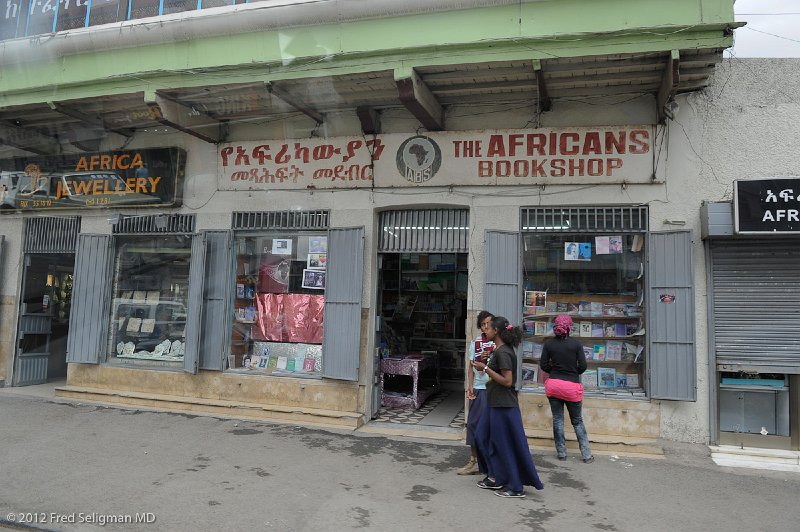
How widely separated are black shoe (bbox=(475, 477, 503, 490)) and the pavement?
0.11 metres

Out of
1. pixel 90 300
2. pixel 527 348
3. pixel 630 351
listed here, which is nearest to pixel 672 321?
pixel 630 351

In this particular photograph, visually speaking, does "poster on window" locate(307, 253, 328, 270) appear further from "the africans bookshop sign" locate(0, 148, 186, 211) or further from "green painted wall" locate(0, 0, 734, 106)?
"green painted wall" locate(0, 0, 734, 106)

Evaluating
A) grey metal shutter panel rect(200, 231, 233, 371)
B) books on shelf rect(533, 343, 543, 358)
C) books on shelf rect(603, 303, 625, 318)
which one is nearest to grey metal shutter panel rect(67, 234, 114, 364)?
grey metal shutter panel rect(200, 231, 233, 371)

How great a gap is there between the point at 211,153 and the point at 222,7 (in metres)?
2.22

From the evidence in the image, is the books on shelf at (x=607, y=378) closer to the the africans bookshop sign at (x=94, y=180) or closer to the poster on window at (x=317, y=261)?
the poster on window at (x=317, y=261)

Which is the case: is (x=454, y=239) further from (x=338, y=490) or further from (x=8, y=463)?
(x=8, y=463)

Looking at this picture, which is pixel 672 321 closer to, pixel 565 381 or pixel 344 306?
pixel 565 381

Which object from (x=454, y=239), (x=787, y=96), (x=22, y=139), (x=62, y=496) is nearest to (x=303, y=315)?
(x=454, y=239)

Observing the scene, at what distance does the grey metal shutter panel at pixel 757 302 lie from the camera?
636cm

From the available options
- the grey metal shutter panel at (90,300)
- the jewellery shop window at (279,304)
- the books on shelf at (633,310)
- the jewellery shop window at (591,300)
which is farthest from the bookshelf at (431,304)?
the grey metal shutter panel at (90,300)

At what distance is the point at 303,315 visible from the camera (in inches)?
321

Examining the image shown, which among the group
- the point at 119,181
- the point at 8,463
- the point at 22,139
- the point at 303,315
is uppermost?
the point at 22,139

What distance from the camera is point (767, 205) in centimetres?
615

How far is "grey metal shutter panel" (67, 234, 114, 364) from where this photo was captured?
8.57m
